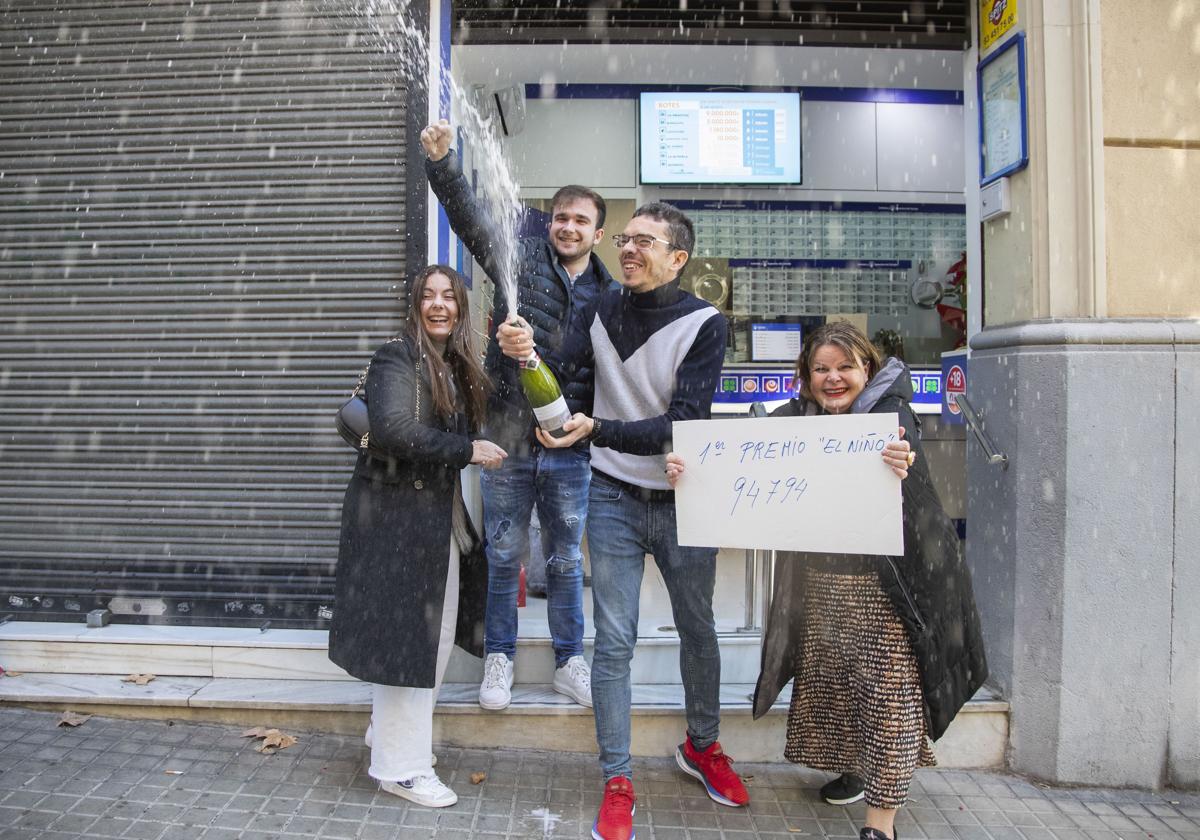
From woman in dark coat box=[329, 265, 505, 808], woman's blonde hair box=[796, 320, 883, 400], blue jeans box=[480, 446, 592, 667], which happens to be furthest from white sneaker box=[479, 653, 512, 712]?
woman's blonde hair box=[796, 320, 883, 400]

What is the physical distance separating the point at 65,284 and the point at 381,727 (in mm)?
3327

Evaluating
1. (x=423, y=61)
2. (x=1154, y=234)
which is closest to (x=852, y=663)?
(x=1154, y=234)

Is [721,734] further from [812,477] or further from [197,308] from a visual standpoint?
[197,308]

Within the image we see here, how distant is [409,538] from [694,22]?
3354mm

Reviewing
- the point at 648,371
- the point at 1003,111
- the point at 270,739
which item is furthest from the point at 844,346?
the point at 270,739

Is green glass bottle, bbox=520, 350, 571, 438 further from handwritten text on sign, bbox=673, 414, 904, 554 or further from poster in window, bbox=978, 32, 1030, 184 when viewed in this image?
poster in window, bbox=978, 32, 1030, 184

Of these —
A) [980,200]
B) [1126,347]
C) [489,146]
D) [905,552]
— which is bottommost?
[905,552]

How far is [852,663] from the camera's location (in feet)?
10.9

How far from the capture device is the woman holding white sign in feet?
10.4

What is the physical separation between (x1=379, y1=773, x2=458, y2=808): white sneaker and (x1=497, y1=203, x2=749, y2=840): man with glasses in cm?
63

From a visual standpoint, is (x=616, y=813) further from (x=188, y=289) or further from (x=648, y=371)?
(x=188, y=289)

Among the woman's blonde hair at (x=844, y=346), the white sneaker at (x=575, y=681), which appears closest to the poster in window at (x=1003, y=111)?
the woman's blonde hair at (x=844, y=346)

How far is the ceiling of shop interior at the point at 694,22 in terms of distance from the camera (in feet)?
16.1

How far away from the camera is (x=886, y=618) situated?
323 centimetres
